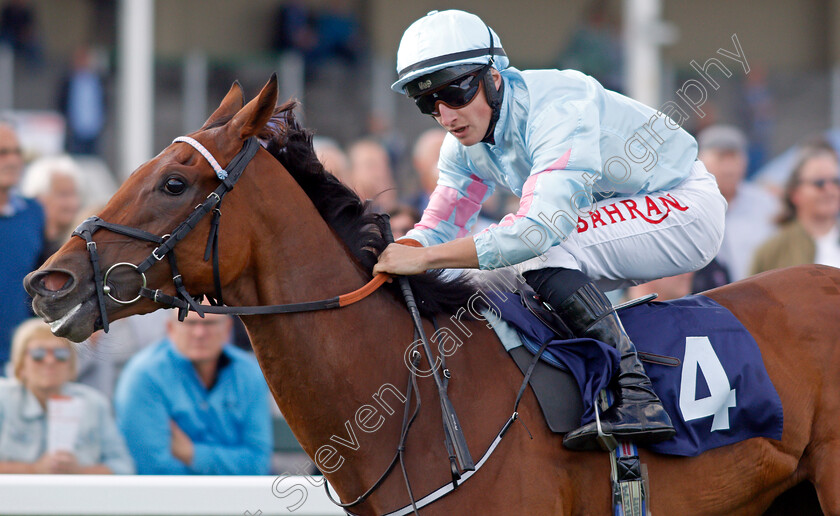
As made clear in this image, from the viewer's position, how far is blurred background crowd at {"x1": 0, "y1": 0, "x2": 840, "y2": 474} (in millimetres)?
4055

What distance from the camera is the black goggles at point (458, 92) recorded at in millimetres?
2689

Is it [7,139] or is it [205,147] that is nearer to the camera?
[205,147]

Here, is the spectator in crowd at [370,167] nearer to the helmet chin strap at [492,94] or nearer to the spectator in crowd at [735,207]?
the spectator in crowd at [735,207]

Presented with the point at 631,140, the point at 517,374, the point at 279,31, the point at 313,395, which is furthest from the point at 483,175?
the point at 279,31

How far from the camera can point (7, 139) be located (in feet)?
16.1

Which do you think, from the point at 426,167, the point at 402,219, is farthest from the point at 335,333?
the point at 426,167

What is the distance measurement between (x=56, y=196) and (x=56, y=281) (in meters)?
3.09

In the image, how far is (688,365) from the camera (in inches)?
108

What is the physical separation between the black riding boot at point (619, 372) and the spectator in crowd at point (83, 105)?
21.0ft

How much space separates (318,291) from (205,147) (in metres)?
0.50

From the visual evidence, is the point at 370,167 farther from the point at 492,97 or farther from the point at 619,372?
the point at 619,372

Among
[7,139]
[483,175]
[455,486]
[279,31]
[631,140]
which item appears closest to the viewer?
[455,486]

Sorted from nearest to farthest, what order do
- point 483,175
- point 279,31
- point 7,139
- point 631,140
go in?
point 631,140 < point 483,175 < point 7,139 < point 279,31

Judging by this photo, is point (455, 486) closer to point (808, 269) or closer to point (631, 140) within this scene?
point (631, 140)
